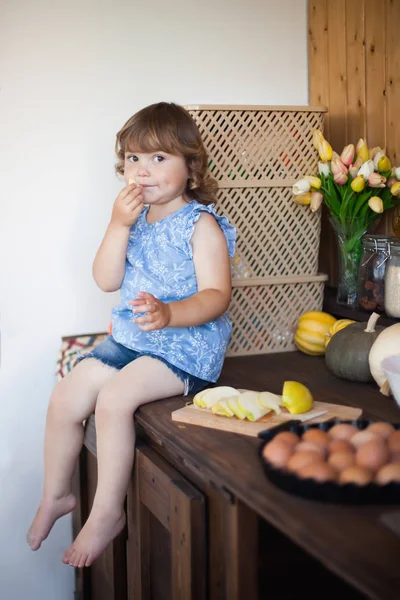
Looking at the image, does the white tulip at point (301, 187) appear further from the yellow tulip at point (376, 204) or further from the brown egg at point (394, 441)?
the brown egg at point (394, 441)

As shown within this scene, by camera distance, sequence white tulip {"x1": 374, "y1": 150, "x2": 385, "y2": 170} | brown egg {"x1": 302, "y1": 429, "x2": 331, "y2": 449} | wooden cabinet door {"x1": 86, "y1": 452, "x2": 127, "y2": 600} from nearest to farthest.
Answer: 1. brown egg {"x1": 302, "y1": 429, "x2": 331, "y2": 449}
2. wooden cabinet door {"x1": 86, "y1": 452, "x2": 127, "y2": 600}
3. white tulip {"x1": 374, "y1": 150, "x2": 385, "y2": 170}

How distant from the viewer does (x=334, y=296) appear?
190 centimetres

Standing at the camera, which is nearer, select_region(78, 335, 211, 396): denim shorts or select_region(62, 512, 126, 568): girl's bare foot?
select_region(62, 512, 126, 568): girl's bare foot

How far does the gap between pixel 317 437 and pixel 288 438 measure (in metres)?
0.04

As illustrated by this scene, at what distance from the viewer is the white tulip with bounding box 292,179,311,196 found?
5.70 feet

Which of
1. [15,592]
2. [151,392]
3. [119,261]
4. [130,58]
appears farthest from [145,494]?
[130,58]

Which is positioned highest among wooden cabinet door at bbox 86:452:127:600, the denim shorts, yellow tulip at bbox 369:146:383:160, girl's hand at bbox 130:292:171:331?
yellow tulip at bbox 369:146:383:160

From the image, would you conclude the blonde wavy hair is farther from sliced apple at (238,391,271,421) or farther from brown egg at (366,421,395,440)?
brown egg at (366,421,395,440)

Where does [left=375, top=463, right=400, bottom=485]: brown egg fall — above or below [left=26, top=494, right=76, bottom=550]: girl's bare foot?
above

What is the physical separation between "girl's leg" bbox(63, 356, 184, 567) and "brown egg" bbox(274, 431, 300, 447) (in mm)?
423

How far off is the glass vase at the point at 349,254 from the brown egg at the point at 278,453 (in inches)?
33.5

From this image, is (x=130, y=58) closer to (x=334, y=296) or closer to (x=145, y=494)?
(x=334, y=296)

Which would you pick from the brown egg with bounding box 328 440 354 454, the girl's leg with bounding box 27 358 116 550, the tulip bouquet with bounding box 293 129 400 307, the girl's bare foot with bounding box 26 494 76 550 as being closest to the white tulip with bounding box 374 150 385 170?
the tulip bouquet with bounding box 293 129 400 307

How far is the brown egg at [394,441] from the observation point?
3.17 feet
